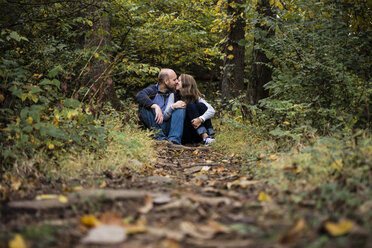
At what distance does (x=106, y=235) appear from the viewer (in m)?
1.54

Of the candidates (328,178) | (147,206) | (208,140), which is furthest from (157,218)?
(208,140)

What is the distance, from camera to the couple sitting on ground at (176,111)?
18.8 feet

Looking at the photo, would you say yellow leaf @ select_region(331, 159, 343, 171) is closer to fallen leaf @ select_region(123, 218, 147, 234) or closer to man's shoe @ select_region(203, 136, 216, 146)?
fallen leaf @ select_region(123, 218, 147, 234)

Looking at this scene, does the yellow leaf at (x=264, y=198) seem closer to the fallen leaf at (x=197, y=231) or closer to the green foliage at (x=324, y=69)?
the fallen leaf at (x=197, y=231)

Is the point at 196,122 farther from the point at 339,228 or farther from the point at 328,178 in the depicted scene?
the point at 339,228

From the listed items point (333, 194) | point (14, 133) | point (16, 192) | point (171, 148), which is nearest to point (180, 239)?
point (333, 194)

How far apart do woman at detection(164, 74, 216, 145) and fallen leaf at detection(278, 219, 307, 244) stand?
4.26 m

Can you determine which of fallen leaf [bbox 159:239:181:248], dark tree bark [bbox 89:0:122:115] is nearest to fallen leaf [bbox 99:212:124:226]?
fallen leaf [bbox 159:239:181:248]

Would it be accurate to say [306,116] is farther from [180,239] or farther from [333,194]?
[180,239]

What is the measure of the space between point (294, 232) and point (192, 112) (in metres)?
4.59

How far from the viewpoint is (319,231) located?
149 cm

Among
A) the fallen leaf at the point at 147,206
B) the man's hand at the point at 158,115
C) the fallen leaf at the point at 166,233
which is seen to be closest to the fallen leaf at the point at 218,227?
the fallen leaf at the point at 166,233

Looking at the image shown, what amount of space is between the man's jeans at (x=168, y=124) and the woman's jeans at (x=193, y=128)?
23 cm

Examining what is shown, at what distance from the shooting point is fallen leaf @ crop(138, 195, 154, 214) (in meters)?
1.97
